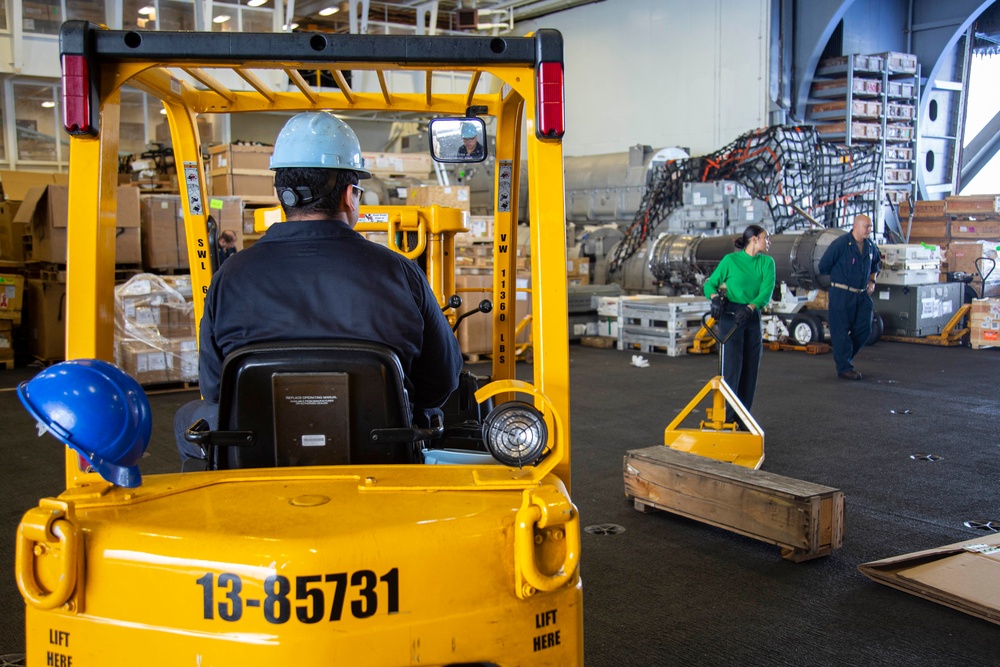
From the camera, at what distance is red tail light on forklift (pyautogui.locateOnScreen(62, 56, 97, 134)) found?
87.8 inches

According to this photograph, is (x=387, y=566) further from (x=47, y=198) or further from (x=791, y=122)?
(x=791, y=122)

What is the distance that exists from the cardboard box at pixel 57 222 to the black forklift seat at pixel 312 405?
29.4ft

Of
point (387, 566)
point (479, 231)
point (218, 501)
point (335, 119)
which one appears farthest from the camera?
point (479, 231)

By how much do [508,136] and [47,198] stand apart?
988cm

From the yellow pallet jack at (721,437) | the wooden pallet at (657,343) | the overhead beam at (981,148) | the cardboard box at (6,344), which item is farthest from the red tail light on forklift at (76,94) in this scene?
the overhead beam at (981,148)

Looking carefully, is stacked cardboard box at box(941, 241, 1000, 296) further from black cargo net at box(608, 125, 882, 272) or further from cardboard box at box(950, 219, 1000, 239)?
black cargo net at box(608, 125, 882, 272)

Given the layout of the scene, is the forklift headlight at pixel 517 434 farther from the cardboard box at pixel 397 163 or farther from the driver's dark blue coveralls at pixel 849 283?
the cardboard box at pixel 397 163

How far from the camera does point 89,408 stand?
69.2 inches

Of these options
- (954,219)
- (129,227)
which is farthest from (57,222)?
(954,219)

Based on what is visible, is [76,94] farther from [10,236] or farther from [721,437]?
[10,236]

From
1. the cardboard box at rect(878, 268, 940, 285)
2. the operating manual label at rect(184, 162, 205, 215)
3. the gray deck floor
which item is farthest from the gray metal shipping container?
the operating manual label at rect(184, 162, 205, 215)

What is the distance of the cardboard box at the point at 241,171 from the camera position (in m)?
12.7

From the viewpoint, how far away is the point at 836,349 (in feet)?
36.3

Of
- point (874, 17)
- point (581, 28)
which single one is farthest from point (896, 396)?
point (581, 28)
